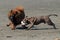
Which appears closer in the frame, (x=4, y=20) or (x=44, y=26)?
(x=44, y=26)

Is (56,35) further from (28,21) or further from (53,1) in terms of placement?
(53,1)

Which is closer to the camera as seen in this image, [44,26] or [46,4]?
[44,26]

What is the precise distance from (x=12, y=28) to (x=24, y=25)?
46 cm

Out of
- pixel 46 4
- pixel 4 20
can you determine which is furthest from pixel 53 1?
pixel 4 20

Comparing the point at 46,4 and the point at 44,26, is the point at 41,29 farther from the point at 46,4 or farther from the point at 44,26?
the point at 46,4

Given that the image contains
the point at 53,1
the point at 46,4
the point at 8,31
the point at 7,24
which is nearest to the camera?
the point at 8,31

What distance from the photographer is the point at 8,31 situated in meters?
12.4

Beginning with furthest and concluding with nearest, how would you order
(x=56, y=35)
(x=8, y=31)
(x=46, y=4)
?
(x=46, y=4) → (x=8, y=31) → (x=56, y=35)

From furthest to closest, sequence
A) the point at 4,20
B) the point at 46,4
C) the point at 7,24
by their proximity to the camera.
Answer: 1. the point at 46,4
2. the point at 4,20
3. the point at 7,24

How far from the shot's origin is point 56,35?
37.5ft

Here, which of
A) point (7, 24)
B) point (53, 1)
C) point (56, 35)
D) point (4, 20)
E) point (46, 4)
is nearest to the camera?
point (56, 35)

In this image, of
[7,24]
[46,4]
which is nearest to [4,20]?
[7,24]

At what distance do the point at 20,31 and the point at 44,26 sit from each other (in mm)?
1515

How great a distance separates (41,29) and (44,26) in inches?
30.6
